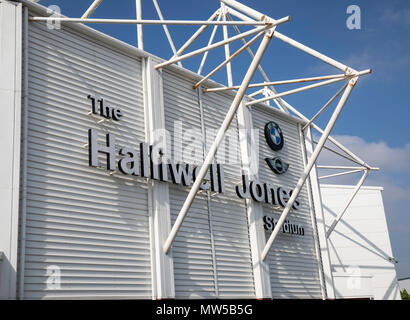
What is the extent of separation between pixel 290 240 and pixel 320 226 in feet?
8.53

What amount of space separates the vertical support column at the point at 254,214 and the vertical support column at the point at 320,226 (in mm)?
4461

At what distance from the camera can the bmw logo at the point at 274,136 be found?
67.2ft

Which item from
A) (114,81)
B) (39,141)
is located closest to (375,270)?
(114,81)

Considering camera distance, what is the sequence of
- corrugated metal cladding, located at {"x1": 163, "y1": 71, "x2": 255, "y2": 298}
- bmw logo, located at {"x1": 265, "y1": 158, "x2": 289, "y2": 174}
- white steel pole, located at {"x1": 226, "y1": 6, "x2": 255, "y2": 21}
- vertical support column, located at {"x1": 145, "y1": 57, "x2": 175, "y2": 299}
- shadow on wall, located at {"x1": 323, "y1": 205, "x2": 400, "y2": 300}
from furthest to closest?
shadow on wall, located at {"x1": 323, "y1": 205, "x2": 400, "y2": 300}, bmw logo, located at {"x1": 265, "y1": 158, "x2": 289, "y2": 174}, white steel pole, located at {"x1": 226, "y1": 6, "x2": 255, "y2": 21}, corrugated metal cladding, located at {"x1": 163, "y1": 71, "x2": 255, "y2": 298}, vertical support column, located at {"x1": 145, "y1": 57, "x2": 175, "y2": 299}

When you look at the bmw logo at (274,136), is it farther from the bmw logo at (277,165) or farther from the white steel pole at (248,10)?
the white steel pole at (248,10)

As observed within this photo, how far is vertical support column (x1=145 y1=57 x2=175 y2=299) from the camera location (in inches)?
545

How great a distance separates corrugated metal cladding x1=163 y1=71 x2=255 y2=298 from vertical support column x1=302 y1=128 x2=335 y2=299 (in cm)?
532

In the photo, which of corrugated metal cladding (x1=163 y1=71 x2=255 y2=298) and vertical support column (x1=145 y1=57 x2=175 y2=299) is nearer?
vertical support column (x1=145 y1=57 x2=175 y2=299)

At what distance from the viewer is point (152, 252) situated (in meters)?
14.0

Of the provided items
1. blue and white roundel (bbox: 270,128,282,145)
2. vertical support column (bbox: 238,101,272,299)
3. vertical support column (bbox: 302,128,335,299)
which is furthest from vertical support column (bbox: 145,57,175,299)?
vertical support column (bbox: 302,128,335,299)

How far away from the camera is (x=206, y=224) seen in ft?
53.2

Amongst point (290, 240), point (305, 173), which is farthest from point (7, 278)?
point (290, 240)

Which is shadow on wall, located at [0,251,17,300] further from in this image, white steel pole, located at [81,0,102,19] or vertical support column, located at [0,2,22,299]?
white steel pole, located at [81,0,102,19]

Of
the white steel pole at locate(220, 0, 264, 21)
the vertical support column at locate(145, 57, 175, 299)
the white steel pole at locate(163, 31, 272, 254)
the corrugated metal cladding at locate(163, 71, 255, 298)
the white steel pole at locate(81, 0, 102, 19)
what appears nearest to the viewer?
the vertical support column at locate(145, 57, 175, 299)
